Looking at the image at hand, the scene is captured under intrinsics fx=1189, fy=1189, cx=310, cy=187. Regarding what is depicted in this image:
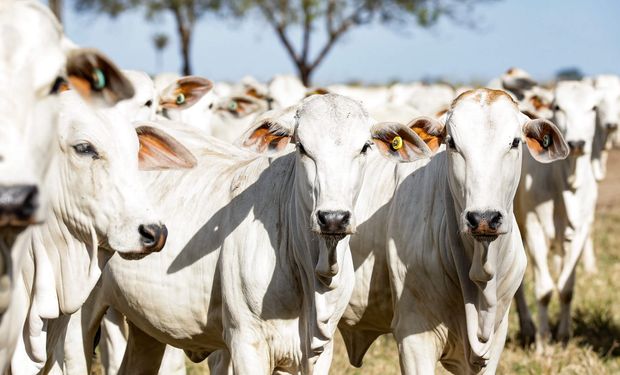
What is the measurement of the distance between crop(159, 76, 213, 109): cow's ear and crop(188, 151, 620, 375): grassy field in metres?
1.83

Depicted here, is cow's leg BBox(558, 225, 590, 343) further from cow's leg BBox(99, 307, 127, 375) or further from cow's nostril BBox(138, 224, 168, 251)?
cow's nostril BBox(138, 224, 168, 251)

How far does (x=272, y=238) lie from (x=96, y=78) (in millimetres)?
1889

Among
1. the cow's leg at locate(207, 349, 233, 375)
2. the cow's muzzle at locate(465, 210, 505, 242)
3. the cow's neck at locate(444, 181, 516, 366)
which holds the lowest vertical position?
the cow's leg at locate(207, 349, 233, 375)

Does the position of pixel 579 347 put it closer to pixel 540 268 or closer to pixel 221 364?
pixel 540 268

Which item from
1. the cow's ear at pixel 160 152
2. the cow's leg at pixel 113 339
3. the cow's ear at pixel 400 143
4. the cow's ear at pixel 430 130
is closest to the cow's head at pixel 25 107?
the cow's ear at pixel 160 152

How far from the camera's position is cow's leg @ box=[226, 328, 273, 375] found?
17.7 feet

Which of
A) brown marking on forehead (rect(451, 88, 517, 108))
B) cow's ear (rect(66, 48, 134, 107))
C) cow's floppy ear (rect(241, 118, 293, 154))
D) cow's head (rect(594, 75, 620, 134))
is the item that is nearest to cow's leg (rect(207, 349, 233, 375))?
cow's floppy ear (rect(241, 118, 293, 154))

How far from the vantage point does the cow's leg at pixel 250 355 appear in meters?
5.41

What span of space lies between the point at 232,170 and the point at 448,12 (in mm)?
27377

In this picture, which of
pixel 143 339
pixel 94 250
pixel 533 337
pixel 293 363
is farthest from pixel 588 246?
pixel 94 250

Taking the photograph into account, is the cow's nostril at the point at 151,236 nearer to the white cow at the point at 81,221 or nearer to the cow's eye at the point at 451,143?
the white cow at the point at 81,221

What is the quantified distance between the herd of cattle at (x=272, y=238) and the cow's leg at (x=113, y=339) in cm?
1

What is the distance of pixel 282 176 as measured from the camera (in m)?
5.77

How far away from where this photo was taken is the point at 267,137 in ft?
18.4
